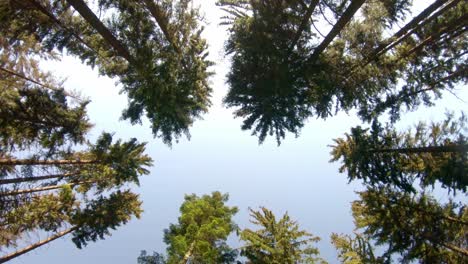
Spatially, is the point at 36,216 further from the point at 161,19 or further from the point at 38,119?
the point at 161,19

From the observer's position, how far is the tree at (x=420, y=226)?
1067 cm

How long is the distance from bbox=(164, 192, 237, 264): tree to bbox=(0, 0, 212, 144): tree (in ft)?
12.5

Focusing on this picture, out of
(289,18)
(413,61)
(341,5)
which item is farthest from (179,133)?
(413,61)

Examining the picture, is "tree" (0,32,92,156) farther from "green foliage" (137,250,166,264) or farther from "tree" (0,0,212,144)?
"green foliage" (137,250,166,264)

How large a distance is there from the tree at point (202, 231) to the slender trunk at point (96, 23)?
24.0 feet

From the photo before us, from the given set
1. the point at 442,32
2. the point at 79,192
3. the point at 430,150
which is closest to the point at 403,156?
the point at 430,150

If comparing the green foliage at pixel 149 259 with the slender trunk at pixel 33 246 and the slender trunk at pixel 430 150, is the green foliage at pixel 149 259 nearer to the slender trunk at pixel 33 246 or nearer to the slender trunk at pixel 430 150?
the slender trunk at pixel 33 246

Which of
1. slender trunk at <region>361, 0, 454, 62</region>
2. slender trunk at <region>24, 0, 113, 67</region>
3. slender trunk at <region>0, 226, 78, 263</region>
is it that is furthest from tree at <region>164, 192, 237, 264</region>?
slender trunk at <region>361, 0, 454, 62</region>

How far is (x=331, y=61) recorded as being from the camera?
43.2ft

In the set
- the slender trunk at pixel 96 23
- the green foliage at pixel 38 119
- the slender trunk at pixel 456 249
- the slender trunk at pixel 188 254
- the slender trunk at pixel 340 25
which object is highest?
the slender trunk at pixel 340 25

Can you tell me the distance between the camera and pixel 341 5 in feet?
38.5

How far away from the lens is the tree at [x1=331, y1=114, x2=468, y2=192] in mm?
10547

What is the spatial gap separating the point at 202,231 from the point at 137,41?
311 inches

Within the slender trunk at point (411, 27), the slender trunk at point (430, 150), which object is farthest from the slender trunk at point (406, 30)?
the slender trunk at point (430, 150)
